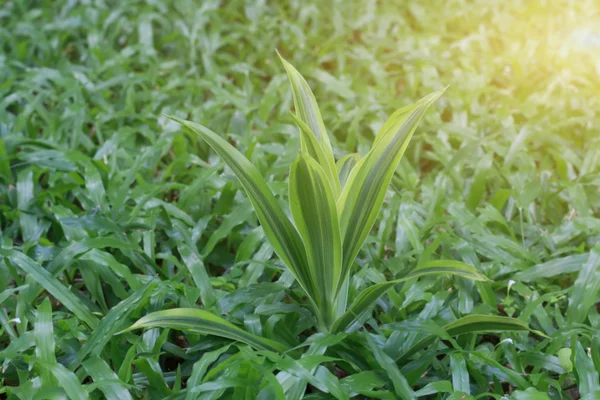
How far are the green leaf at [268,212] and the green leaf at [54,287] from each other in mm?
466

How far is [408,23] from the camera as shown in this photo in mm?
2930

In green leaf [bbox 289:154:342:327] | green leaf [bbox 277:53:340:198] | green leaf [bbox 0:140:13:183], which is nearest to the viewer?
green leaf [bbox 289:154:342:327]

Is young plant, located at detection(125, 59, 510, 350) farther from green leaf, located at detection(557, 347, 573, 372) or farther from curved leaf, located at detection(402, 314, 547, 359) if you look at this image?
green leaf, located at detection(557, 347, 573, 372)

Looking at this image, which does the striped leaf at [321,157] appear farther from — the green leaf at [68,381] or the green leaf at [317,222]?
the green leaf at [68,381]

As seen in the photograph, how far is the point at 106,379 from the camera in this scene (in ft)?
3.64

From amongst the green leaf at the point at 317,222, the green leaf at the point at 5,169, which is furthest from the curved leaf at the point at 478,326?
the green leaf at the point at 5,169

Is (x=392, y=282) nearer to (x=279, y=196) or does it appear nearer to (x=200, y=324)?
(x=200, y=324)

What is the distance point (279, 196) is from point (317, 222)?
0.58 m

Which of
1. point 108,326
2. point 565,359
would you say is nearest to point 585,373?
point 565,359

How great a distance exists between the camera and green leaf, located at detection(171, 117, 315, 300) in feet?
3.48

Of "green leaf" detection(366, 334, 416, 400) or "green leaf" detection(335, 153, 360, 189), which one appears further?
"green leaf" detection(335, 153, 360, 189)

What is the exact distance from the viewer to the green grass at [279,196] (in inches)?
47.0

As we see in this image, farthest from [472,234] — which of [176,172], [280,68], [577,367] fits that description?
[280,68]

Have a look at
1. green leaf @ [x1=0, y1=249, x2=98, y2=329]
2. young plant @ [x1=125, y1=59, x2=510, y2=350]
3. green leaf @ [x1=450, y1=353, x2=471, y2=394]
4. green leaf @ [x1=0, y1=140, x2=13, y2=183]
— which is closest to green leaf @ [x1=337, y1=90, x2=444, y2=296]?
young plant @ [x1=125, y1=59, x2=510, y2=350]
